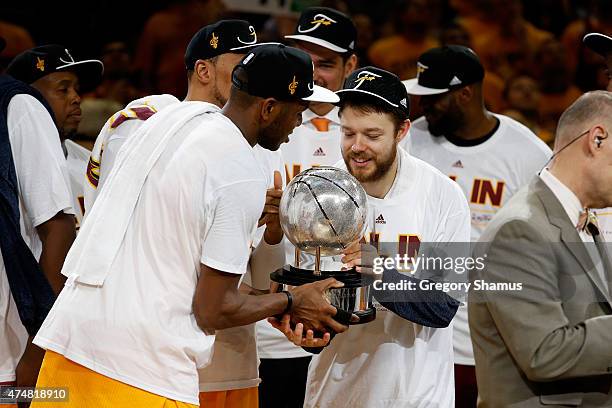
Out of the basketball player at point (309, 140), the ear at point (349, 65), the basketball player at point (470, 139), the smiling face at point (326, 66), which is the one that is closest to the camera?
the basketball player at point (309, 140)

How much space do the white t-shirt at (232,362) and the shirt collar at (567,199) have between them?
1.22m

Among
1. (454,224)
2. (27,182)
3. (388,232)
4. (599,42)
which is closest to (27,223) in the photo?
(27,182)

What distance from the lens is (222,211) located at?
10.0ft

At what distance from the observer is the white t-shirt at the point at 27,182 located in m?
4.05

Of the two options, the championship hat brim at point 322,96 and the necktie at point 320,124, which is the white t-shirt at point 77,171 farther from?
the championship hat brim at point 322,96

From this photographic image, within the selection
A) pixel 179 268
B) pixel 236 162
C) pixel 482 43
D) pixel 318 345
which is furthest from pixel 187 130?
pixel 482 43

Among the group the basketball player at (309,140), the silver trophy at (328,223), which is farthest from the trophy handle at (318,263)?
the basketball player at (309,140)

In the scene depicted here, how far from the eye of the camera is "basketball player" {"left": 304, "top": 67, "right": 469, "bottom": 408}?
152 inches

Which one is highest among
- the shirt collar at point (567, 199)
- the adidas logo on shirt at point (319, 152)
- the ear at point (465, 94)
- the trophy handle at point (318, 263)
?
the ear at point (465, 94)

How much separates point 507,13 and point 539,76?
629mm

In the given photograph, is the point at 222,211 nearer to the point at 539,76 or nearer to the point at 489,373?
the point at 489,373

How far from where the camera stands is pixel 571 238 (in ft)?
10.3

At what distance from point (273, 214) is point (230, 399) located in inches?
29.2

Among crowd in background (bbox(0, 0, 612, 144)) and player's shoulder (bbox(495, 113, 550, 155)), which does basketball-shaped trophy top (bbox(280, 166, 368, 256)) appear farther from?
crowd in background (bbox(0, 0, 612, 144))
